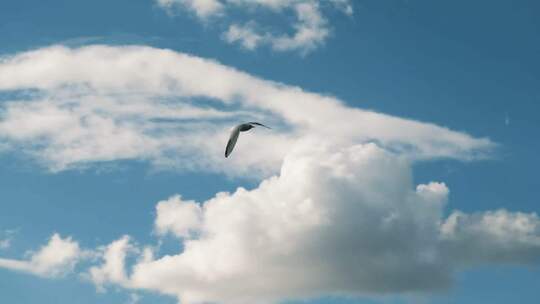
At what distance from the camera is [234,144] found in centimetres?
Answer: 10450

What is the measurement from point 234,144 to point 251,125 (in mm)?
12562

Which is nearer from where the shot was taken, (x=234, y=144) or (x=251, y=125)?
(x=251, y=125)

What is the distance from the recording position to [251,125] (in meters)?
92.8
